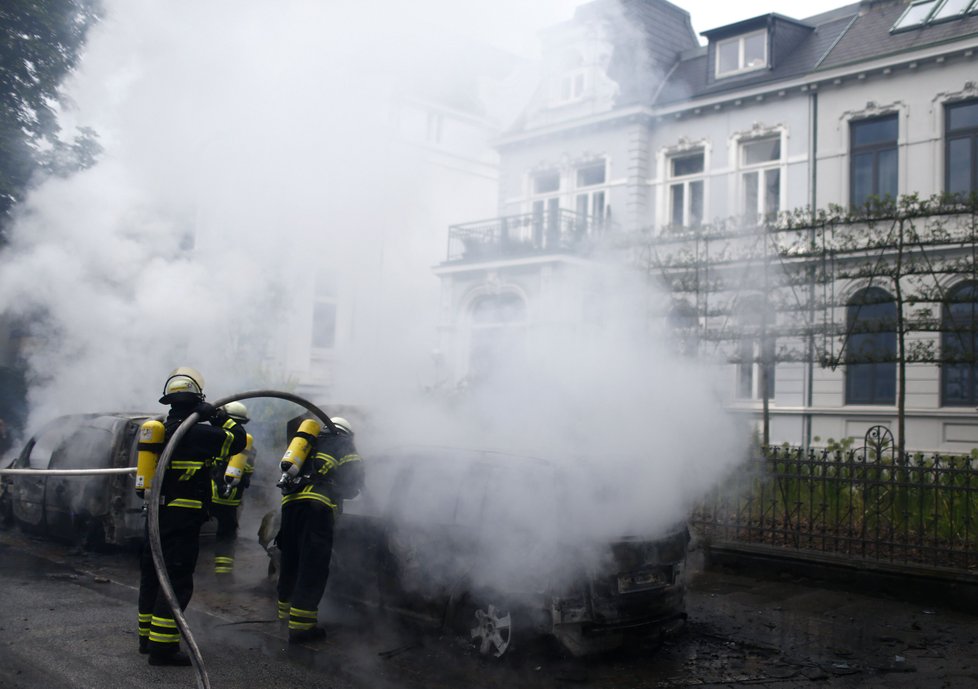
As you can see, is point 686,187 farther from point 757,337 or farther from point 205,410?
point 205,410

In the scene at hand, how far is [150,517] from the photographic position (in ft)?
17.3

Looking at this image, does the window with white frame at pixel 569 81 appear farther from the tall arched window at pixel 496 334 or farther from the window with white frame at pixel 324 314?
the window with white frame at pixel 324 314

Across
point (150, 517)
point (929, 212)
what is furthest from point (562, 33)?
point (150, 517)

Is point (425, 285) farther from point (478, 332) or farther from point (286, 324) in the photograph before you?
point (286, 324)

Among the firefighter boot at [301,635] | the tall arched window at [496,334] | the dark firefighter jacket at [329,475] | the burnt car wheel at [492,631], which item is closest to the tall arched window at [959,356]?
the tall arched window at [496,334]

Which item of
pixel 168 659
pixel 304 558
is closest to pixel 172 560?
pixel 168 659

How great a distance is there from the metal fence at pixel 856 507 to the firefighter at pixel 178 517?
5.72 m

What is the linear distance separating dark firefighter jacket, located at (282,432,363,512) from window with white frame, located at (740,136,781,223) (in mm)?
13252

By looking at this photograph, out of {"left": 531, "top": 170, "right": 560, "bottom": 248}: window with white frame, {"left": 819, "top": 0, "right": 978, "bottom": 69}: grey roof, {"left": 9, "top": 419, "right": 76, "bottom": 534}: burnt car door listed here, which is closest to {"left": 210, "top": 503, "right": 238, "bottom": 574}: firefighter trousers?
Result: {"left": 9, "top": 419, "right": 76, "bottom": 534}: burnt car door

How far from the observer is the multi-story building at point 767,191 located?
41.7 feet

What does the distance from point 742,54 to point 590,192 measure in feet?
14.3

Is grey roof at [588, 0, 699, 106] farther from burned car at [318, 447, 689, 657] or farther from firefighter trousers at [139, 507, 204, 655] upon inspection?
firefighter trousers at [139, 507, 204, 655]

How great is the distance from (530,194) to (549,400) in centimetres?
1352

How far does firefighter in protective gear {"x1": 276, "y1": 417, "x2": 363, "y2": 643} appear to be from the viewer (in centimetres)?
606
